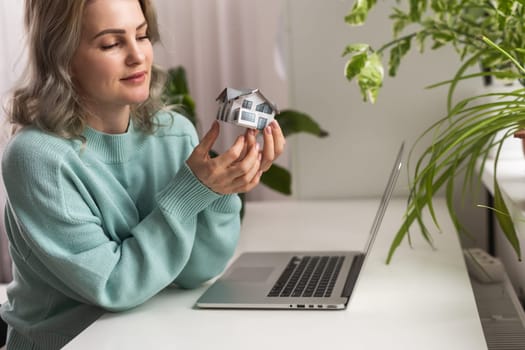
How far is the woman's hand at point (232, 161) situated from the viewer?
44.1 inches

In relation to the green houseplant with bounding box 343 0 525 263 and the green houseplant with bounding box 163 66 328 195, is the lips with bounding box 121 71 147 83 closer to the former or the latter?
the green houseplant with bounding box 343 0 525 263

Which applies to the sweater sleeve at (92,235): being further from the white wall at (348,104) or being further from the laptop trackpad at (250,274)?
the white wall at (348,104)

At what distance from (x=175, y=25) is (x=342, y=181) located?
0.92 m

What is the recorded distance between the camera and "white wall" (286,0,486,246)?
1943 mm

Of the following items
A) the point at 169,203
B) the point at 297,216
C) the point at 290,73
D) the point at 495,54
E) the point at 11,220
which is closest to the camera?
the point at 169,203

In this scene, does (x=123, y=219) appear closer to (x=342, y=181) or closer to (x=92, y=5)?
(x=92, y=5)

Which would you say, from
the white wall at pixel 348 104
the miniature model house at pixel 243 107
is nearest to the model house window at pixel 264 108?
the miniature model house at pixel 243 107

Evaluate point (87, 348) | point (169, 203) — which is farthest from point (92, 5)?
point (87, 348)

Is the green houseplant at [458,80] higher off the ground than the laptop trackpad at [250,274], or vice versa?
the green houseplant at [458,80]

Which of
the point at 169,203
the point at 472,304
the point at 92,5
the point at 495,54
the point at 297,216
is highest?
the point at 92,5

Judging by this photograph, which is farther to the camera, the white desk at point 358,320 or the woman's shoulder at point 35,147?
the woman's shoulder at point 35,147

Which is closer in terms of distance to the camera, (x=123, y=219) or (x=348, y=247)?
(x=123, y=219)

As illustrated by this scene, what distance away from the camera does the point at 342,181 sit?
2035 millimetres

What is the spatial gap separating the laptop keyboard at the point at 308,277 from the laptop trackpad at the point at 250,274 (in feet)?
0.10
